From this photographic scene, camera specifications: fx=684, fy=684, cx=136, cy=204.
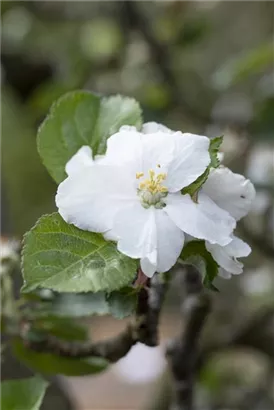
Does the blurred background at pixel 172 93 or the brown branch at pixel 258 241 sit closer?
the brown branch at pixel 258 241

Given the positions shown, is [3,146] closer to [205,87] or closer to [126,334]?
[205,87]

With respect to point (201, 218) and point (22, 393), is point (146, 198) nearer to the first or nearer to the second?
point (201, 218)

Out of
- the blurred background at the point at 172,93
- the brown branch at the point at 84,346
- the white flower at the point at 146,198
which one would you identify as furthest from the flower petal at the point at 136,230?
the blurred background at the point at 172,93


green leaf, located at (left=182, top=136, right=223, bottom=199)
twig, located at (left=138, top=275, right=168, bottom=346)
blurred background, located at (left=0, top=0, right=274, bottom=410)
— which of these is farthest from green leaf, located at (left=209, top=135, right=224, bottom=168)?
blurred background, located at (left=0, top=0, right=274, bottom=410)

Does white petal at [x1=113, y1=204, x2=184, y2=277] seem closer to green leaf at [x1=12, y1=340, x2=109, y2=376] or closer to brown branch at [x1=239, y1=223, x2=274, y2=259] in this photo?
green leaf at [x1=12, y1=340, x2=109, y2=376]

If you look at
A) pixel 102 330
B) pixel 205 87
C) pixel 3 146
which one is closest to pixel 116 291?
pixel 205 87

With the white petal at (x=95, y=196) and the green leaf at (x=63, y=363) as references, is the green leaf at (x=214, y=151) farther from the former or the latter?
the green leaf at (x=63, y=363)
